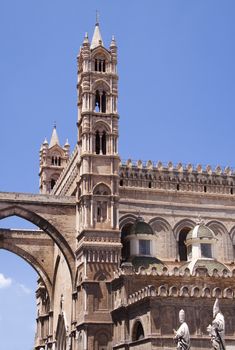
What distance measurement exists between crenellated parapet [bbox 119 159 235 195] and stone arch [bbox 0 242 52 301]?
37.3ft

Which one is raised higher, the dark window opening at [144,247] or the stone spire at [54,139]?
the stone spire at [54,139]

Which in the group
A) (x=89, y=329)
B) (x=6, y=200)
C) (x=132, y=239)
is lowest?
(x=89, y=329)

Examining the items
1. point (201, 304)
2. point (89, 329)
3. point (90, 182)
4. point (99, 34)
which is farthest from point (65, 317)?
point (99, 34)

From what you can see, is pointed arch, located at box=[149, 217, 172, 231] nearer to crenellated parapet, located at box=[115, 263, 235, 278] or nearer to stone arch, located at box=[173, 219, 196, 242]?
stone arch, located at box=[173, 219, 196, 242]

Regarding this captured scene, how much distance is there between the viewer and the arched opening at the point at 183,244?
44594 mm

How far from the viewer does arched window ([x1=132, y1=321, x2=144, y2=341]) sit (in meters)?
Answer: 35.2

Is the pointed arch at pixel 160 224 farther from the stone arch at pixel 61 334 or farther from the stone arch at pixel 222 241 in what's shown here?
the stone arch at pixel 61 334

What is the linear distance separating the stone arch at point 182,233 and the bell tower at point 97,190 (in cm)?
487

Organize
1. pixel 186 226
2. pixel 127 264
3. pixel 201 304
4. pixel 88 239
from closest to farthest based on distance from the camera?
pixel 201 304, pixel 127 264, pixel 88 239, pixel 186 226

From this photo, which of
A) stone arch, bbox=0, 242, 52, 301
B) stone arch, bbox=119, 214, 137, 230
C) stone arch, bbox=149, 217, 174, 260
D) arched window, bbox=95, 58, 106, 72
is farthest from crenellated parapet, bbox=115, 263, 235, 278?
arched window, bbox=95, 58, 106, 72

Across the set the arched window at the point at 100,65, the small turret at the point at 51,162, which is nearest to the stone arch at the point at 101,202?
the arched window at the point at 100,65

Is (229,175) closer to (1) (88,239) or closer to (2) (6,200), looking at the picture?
(1) (88,239)

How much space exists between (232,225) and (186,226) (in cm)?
324

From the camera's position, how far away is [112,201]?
41938mm
